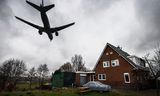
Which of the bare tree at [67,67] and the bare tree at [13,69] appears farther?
the bare tree at [67,67]

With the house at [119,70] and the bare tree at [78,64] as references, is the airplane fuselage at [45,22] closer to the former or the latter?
the house at [119,70]

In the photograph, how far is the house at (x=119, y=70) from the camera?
3048 cm

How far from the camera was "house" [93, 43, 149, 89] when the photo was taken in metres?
30.5

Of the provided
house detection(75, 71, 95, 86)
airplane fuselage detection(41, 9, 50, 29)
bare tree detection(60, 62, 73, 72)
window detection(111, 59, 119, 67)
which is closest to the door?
house detection(75, 71, 95, 86)

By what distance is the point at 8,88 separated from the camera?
25594 mm

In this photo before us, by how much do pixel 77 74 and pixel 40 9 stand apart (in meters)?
24.8

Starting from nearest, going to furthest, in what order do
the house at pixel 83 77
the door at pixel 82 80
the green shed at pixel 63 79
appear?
the green shed at pixel 63 79 → the house at pixel 83 77 → the door at pixel 82 80

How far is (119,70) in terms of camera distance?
106ft

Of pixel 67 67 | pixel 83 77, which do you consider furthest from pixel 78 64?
pixel 83 77

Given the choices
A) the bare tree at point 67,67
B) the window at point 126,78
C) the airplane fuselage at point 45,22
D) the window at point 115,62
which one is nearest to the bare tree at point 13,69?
the bare tree at point 67,67

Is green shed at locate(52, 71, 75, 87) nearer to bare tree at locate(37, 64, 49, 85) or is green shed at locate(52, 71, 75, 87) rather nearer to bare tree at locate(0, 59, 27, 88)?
bare tree at locate(0, 59, 27, 88)

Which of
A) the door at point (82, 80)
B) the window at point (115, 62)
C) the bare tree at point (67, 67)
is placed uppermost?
the bare tree at point (67, 67)

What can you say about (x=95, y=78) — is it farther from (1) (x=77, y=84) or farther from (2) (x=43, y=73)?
(2) (x=43, y=73)

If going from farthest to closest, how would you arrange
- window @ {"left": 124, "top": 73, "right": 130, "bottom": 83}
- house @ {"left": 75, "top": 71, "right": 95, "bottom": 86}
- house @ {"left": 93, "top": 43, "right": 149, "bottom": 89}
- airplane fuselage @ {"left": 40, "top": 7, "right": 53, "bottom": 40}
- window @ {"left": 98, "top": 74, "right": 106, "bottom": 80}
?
house @ {"left": 75, "top": 71, "right": 95, "bottom": 86} → window @ {"left": 98, "top": 74, "right": 106, "bottom": 80} → window @ {"left": 124, "top": 73, "right": 130, "bottom": 83} → house @ {"left": 93, "top": 43, "right": 149, "bottom": 89} → airplane fuselage @ {"left": 40, "top": 7, "right": 53, "bottom": 40}
